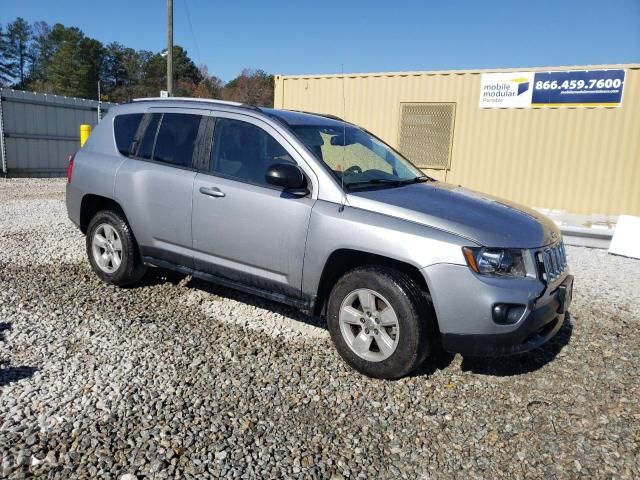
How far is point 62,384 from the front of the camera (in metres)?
3.20

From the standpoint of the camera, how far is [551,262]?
3467 mm

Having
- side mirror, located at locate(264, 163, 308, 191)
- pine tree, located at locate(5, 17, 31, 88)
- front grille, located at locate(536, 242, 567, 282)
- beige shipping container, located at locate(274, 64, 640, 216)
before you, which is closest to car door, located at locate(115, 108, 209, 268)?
side mirror, located at locate(264, 163, 308, 191)

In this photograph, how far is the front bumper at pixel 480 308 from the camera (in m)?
3.06

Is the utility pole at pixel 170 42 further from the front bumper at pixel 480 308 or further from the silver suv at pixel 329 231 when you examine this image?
the front bumper at pixel 480 308

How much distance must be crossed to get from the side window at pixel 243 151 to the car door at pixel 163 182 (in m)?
0.22

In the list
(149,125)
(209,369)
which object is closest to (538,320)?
(209,369)

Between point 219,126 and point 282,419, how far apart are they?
99.6 inches

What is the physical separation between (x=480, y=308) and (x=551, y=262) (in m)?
0.79

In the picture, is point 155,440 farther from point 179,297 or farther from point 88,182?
point 88,182

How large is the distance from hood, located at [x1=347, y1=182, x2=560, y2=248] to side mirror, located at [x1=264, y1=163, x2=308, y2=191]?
385 mm

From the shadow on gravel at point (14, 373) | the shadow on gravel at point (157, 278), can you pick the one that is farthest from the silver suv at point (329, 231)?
the shadow on gravel at point (14, 373)

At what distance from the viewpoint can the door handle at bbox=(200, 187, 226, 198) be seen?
4055 millimetres

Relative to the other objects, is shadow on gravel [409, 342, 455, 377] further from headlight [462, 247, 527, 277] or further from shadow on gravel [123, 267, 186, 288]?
shadow on gravel [123, 267, 186, 288]

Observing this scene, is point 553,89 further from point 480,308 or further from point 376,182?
point 480,308
